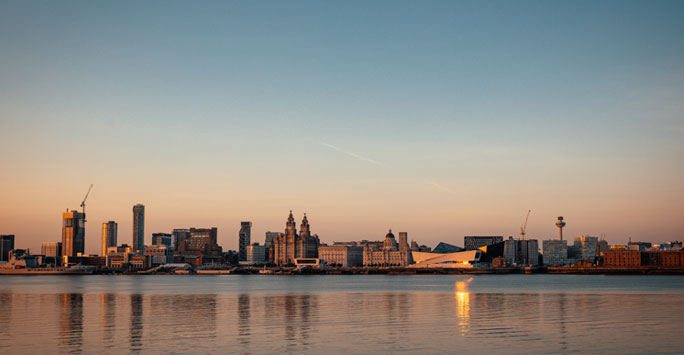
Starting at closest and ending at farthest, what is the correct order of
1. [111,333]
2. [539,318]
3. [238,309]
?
[111,333] → [539,318] → [238,309]

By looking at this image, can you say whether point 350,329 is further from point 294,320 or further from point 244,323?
point 244,323

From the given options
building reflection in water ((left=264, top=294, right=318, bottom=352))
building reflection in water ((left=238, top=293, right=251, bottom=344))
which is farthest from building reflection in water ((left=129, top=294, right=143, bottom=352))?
building reflection in water ((left=264, top=294, right=318, bottom=352))

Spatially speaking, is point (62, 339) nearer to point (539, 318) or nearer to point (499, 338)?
point (499, 338)

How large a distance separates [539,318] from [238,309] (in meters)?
26.4

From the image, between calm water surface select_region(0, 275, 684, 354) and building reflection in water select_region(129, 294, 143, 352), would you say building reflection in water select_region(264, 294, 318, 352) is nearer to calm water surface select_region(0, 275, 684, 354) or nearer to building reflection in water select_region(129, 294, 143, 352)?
calm water surface select_region(0, 275, 684, 354)

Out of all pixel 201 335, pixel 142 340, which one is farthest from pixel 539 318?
pixel 142 340

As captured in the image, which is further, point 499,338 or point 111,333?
point 111,333

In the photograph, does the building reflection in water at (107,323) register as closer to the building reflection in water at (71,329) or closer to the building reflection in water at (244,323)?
the building reflection in water at (71,329)

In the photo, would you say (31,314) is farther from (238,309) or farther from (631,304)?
(631,304)

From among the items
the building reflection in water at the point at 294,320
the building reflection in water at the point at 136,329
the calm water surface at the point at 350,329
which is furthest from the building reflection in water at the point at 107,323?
the building reflection in water at the point at 294,320

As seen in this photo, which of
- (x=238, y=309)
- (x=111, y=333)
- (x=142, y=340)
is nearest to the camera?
(x=142, y=340)

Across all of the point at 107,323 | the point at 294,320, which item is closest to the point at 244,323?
the point at 294,320

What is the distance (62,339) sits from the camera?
38812mm

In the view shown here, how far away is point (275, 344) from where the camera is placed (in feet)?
119
